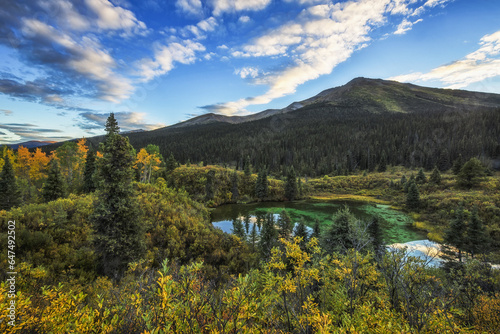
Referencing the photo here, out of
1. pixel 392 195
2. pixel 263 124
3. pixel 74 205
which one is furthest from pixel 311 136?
pixel 74 205

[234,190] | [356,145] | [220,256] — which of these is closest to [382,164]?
[356,145]

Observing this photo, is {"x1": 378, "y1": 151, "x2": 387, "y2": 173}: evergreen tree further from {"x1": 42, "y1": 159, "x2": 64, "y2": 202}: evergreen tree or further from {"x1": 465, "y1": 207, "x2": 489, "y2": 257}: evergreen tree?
{"x1": 42, "y1": 159, "x2": 64, "y2": 202}: evergreen tree

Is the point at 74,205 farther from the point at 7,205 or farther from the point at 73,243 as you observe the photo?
the point at 7,205

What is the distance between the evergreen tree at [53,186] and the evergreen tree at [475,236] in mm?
43067

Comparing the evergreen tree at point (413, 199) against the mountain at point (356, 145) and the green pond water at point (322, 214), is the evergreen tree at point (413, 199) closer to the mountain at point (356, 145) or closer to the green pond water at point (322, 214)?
the green pond water at point (322, 214)

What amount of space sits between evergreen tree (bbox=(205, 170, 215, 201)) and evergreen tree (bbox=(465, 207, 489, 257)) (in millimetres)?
41374

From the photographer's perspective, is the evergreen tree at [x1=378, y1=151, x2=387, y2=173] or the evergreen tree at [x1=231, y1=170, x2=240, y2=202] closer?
the evergreen tree at [x1=231, y1=170, x2=240, y2=202]

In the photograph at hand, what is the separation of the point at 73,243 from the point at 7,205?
77.2 ft

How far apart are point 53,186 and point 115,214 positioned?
20014 mm

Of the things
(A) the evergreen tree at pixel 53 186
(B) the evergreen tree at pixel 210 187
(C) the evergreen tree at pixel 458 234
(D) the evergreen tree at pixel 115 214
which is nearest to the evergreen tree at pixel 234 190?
(B) the evergreen tree at pixel 210 187

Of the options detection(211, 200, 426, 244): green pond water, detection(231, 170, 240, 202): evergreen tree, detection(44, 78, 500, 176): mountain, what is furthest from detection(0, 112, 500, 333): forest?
detection(44, 78, 500, 176): mountain

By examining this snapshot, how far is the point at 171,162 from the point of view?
2120 inches

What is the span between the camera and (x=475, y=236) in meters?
17.0

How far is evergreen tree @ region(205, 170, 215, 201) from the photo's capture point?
4781 cm
